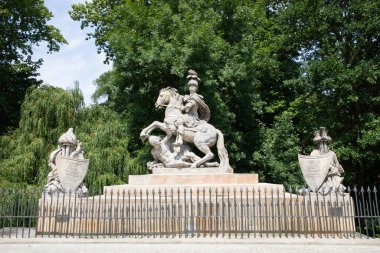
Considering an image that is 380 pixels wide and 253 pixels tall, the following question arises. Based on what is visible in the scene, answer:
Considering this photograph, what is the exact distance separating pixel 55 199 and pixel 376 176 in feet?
58.1

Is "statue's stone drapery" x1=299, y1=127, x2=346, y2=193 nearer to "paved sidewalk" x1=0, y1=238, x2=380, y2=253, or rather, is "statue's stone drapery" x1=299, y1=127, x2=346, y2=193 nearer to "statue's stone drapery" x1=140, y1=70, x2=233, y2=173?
"paved sidewalk" x1=0, y1=238, x2=380, y2=253

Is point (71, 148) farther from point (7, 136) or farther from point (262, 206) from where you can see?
point (7, 136)

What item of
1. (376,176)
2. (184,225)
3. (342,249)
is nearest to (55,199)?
(184,225)

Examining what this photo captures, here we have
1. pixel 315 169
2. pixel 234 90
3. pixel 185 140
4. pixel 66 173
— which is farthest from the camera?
pixel 234 90

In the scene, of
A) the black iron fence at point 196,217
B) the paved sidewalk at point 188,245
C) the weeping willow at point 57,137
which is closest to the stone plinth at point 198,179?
the black iron fence at point 196,217

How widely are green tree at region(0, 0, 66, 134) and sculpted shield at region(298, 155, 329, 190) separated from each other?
19.0 metres

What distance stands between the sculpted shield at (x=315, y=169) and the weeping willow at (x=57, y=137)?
950 cm

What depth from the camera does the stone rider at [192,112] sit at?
13398mm

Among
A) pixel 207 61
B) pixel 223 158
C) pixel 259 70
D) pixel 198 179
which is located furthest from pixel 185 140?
pixel 259 70

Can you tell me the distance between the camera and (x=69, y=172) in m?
11.3

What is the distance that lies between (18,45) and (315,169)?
70.5ft

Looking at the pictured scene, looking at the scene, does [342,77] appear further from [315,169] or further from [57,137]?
[57,137]

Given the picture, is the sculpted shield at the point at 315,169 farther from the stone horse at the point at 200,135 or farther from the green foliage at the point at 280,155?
the green foliage at the point at 280,155

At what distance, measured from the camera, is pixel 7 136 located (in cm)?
2041
